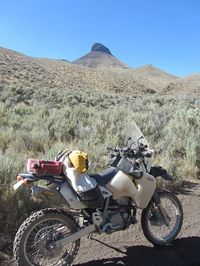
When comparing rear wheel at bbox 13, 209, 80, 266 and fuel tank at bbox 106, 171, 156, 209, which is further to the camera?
fuel tank at bbox 106, 171, 156, 209

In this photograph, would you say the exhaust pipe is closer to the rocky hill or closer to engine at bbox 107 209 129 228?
engine at bbox 107 209 129 228

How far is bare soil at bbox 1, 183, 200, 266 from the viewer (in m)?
5.54

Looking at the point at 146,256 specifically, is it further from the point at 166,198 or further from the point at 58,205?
the point at 58,205

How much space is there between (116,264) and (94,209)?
695mm

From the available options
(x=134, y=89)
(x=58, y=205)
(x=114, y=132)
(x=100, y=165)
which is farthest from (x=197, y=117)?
(x=134, y=89)

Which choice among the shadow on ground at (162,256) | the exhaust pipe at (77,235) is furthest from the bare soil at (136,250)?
the exhaust pipe at (77,235)

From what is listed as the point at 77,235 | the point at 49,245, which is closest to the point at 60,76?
the point at 77,235

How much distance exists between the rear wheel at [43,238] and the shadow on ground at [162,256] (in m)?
0.52

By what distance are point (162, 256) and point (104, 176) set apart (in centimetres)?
124

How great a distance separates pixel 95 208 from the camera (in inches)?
210

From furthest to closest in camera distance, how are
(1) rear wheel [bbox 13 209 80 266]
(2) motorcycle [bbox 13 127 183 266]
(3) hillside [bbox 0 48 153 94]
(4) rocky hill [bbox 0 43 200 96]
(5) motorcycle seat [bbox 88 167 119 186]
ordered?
(4) rocky hill [bbox 0 43 200 96]
(3) hillside [bbox 0 48 153 94]
(5) motorcycle seat [bbox 88 167 119 186]
(2) motorcycle [bbox 13 127 183 266]
(1) rear wheel [bbox 13 209 80 266]

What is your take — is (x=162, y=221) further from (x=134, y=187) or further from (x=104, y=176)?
(x=104, y=176)

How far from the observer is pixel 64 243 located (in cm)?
503

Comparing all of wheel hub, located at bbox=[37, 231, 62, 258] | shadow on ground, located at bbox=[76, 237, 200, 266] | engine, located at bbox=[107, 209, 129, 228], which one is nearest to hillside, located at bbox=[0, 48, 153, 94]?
shadow on ground, located at bbox=[76, 237, 200, 266]
